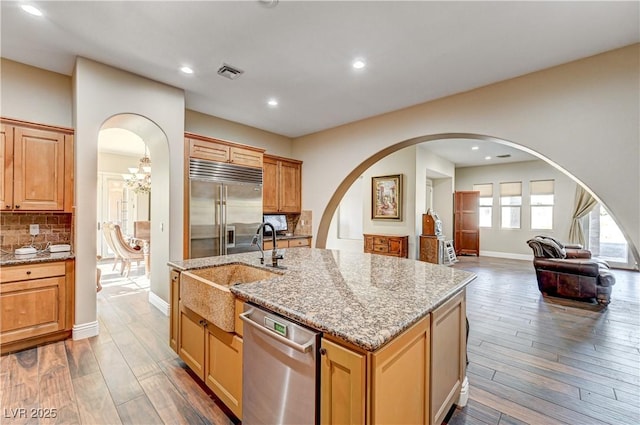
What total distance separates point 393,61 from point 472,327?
10.4 ft

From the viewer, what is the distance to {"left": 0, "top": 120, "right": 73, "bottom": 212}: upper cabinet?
8.75 feet

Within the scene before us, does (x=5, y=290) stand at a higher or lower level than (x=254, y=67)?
lower

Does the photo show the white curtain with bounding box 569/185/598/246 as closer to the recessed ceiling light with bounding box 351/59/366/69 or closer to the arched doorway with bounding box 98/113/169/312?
the recessed ceiling light with bounding box 351/59/366/69

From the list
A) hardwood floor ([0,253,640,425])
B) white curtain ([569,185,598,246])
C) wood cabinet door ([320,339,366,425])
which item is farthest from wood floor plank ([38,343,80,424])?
white curtain ([569,185,598,246])

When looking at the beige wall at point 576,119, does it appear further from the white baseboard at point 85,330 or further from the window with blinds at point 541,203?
the window with blinds at point 541,203

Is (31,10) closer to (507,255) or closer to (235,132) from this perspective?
(235,132)

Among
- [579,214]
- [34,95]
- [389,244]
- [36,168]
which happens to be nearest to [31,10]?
[34,95]

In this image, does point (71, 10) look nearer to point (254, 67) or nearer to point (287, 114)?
point (254, 67)

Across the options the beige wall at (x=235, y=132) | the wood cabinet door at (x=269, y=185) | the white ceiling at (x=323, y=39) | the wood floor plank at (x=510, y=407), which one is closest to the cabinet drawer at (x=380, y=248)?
the wood cabinet door at (x=269, y=185)

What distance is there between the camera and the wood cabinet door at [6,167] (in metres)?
2.64

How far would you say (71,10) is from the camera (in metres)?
2.18

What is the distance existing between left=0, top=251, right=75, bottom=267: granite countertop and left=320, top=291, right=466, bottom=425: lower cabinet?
3098 millimetres

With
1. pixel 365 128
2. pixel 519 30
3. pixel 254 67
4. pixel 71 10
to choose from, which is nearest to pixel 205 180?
pixel 254 67

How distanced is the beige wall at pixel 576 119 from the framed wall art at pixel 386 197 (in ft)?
8.91
